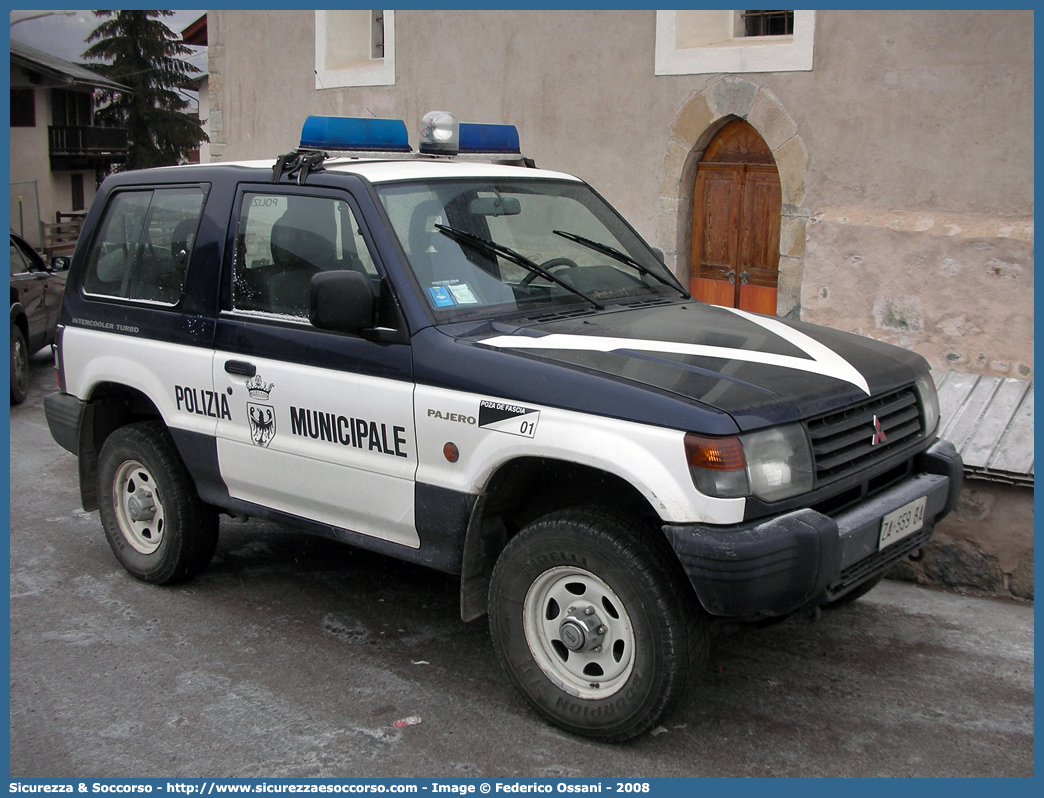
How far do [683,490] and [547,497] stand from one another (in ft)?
2.83

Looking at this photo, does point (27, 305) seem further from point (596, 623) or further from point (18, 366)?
point (596, 623)

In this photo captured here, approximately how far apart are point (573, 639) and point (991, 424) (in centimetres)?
317

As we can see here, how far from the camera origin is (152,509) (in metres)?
5.26

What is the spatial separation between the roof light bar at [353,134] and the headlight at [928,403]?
2.64 meters

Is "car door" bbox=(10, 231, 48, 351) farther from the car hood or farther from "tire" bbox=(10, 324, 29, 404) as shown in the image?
the car hood

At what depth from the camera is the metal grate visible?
29.4 ft

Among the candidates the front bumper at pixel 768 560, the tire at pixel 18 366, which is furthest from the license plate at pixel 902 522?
the tire at pixel 18 366

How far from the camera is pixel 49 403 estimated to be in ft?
18.4

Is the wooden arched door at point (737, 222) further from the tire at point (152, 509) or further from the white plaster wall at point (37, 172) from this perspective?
the white plaster wall at point (37, 172)

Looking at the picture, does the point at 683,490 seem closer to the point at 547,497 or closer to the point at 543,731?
the point at 547,497

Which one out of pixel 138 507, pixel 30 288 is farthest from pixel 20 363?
pixel 138 507

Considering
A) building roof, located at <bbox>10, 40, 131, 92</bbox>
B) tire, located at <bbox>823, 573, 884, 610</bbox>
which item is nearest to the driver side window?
tire, located at <bbox>823, 573, 884, 610</bbox>

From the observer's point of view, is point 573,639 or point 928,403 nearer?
point 573,639

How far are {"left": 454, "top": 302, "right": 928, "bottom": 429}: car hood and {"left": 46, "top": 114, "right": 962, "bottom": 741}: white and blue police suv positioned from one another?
0.05 feet
